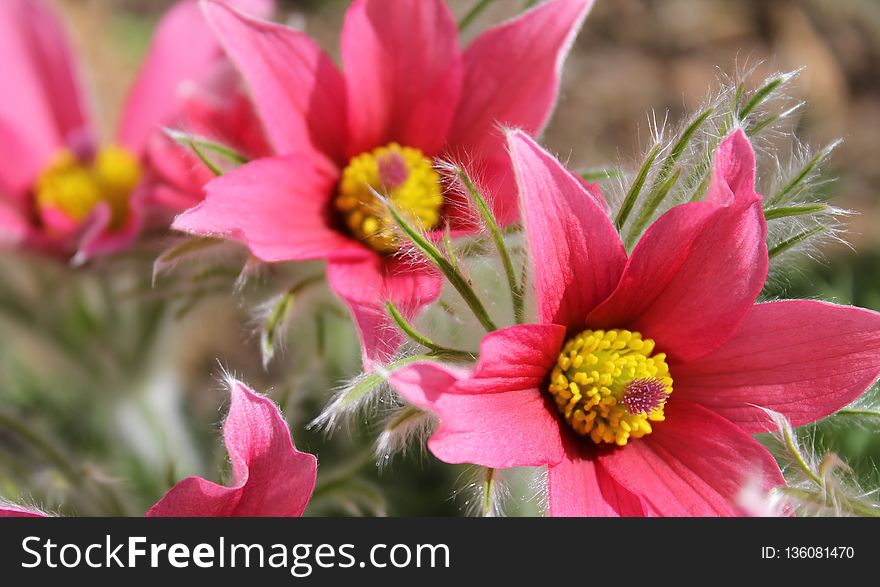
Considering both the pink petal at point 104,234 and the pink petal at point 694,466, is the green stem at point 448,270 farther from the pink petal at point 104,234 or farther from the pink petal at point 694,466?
the pink petal at point 104,234

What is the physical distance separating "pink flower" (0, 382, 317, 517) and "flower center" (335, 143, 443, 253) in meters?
0.28

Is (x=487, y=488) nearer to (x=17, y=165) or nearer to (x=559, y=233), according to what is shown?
(x=559, y=233)

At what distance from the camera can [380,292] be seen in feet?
3.36

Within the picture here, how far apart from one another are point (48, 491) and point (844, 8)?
2322 mm

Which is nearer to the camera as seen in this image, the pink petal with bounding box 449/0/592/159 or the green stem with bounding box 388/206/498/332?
the green stem with bounding box 388/206/498/332

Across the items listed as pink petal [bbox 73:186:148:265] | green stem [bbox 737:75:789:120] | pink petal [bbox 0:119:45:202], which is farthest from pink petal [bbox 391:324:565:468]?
pink petal [bbox 0:119:45:202]

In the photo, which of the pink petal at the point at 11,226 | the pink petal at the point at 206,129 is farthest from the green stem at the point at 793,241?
the pink petal at the point at 11,226

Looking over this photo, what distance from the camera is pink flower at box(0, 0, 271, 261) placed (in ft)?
4.81

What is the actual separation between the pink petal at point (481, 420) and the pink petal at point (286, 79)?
418 millimetres

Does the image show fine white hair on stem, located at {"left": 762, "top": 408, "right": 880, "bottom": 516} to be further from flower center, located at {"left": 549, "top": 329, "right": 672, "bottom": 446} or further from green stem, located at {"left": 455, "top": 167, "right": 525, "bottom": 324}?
green stem, located at {"left": 455, "top": 167, "right": 525, "bottom": 324}

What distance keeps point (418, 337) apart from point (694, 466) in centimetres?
32

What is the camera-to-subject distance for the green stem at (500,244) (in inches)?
36.3

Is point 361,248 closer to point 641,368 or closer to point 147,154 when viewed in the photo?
point 641,368

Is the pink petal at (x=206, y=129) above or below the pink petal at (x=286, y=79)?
below
